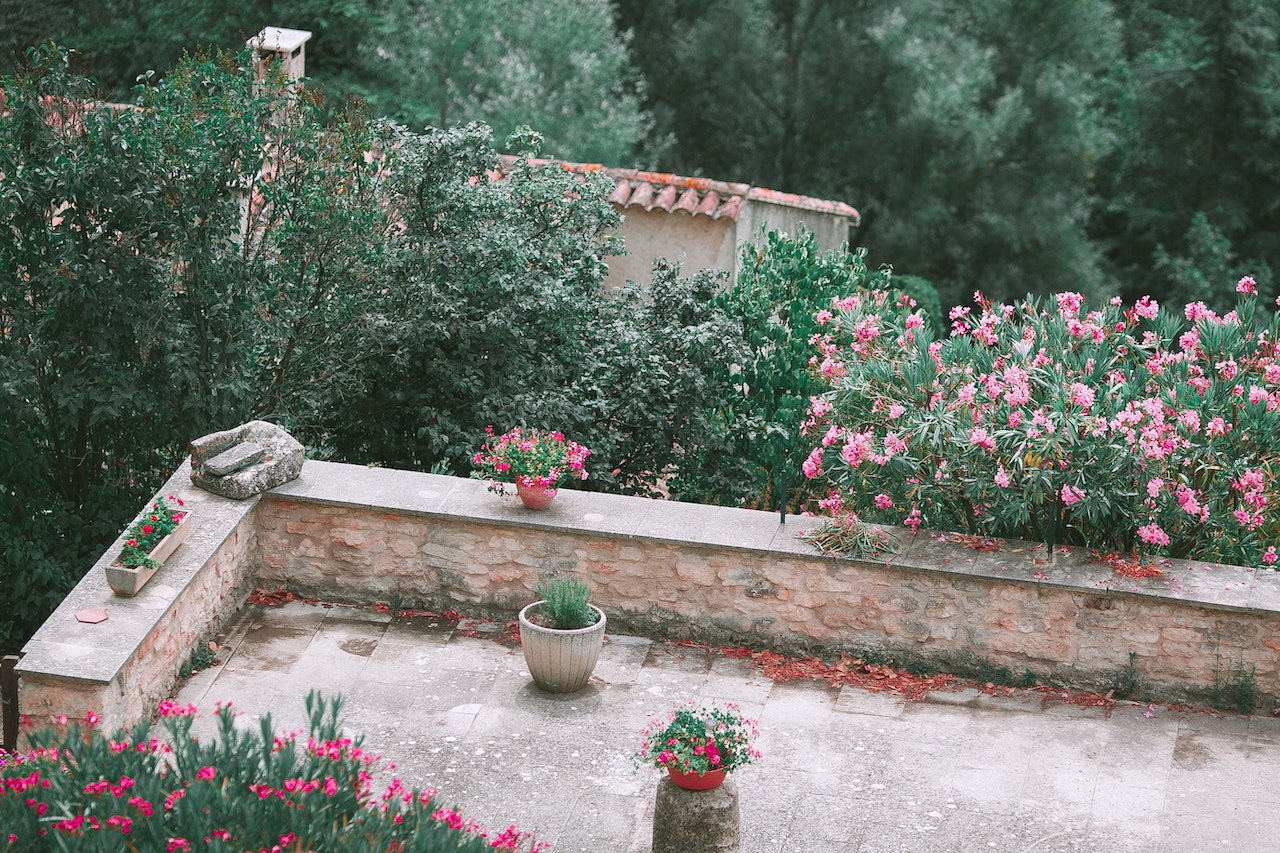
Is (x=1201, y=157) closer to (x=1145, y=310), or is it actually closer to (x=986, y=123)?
(x=986, y=123)

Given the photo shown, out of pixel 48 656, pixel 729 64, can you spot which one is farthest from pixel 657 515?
pixel 729 64

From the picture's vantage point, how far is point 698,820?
495cm

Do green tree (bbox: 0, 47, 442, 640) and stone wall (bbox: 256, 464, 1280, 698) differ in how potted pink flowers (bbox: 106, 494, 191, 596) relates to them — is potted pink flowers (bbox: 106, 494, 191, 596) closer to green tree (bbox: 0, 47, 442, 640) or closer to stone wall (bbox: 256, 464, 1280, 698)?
stone wall (bbox: 256, 464, 1280, 698)

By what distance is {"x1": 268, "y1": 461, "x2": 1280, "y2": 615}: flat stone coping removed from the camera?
617 centimetres

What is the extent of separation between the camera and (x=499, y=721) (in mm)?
6055

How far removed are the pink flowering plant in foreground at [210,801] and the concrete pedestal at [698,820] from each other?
96cm

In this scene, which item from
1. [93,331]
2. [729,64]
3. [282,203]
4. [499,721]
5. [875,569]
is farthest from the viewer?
[729,64]

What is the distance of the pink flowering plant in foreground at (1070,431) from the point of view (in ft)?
20.9

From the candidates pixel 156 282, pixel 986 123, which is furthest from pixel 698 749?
pixel 986 123

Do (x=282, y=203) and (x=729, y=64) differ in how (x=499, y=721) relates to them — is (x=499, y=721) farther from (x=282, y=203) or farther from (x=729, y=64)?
(x=729, y=64)

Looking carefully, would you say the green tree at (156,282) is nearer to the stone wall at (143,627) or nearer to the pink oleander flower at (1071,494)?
the stone wall at (143,627)

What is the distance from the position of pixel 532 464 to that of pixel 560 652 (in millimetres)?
1032

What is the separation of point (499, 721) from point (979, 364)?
2.93 m

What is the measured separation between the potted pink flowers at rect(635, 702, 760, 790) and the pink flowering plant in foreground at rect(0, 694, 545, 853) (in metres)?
0.91
